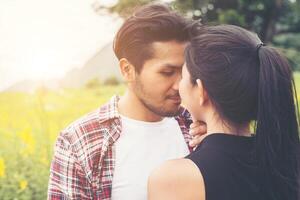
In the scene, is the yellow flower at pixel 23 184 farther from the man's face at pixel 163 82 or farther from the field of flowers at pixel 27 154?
the man's face at pixel 163 82

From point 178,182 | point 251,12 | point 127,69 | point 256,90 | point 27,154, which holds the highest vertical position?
point 251,12

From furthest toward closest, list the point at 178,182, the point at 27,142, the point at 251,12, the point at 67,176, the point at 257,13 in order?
the point at 257,13
the point at 251,12
the point at 27,142
the point at 67,176
the point at 178,182

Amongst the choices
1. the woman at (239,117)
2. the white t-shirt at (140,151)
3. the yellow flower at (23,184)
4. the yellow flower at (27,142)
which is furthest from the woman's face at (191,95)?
the yellow flower at (27,142)

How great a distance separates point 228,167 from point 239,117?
0.51 ft

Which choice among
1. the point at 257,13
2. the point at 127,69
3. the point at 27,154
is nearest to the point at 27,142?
the point at 27,154

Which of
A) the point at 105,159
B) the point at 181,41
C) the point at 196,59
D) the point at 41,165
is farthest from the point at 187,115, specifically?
the point at 41,165

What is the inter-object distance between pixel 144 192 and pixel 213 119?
25.0 inches

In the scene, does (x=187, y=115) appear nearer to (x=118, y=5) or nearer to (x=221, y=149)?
(x=221, y=149)

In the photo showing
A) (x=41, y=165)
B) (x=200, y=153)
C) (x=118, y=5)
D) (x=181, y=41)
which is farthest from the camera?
(x=118, y=5)

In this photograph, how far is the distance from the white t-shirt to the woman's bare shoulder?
0.62 metres

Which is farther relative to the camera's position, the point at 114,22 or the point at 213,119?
the point at 114,22

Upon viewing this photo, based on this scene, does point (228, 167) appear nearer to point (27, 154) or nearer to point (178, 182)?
point (178, 182)

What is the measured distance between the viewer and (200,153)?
4.84 feet

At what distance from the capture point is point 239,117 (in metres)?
1.54
